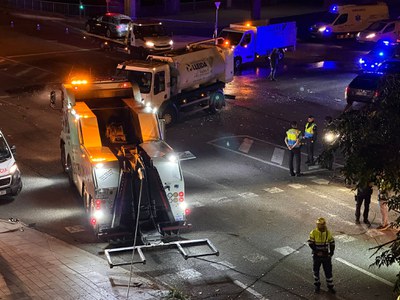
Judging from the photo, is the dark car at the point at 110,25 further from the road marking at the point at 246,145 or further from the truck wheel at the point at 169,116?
the road marking at the point at 246,145

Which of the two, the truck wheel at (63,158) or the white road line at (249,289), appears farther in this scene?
the truck wheel at (63,158)

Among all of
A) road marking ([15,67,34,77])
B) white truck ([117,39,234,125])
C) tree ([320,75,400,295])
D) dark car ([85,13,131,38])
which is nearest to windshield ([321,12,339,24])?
dark car ([85,13,131,38])

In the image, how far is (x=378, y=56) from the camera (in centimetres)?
3644

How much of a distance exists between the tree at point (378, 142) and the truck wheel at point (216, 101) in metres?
16.2

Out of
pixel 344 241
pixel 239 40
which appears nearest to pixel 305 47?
pixel 239 40

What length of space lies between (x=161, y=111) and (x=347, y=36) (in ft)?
81.4

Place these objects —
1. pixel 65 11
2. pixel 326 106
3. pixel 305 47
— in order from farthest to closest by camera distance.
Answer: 1. pixel 65 11
2. pixel 305 47
3. pixel 326 106

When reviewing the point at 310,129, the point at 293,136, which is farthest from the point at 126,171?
the point at 310,129

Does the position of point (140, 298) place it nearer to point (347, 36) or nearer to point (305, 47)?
point (305, 47)

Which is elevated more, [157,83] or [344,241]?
[157,83]

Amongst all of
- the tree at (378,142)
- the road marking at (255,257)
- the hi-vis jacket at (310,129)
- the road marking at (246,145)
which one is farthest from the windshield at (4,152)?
the tree at (378,142)

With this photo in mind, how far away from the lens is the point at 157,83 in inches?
952

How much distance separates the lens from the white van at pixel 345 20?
4519cm

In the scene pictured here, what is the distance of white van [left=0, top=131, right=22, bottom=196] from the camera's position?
17.3 m
